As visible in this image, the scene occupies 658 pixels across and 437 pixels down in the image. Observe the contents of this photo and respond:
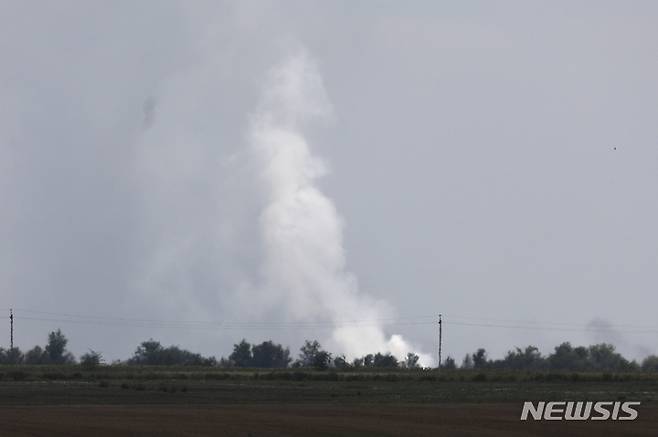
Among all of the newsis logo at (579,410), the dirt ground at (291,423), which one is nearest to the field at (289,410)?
the dirt ground at (291,423)

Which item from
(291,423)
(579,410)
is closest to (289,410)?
A: (291,423)

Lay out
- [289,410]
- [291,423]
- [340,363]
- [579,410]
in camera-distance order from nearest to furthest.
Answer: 1. [291,423]
2. [289,410]
3. [579,410]
4. [340,363]

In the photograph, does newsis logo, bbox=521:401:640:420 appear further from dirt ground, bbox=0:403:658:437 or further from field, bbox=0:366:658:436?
dirt ground, bbox=0:403:658:437

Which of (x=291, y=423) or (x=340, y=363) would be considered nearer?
(x=291, y=423)

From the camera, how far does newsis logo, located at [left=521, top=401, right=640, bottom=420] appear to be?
5639 centimetres

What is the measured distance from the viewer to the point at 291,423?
52125 mm

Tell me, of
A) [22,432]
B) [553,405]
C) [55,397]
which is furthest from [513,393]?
[22,432]

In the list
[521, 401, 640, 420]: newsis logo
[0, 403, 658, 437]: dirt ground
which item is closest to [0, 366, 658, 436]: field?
[0, 403, 658, 437]: dirt ground

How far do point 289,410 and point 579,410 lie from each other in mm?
12069

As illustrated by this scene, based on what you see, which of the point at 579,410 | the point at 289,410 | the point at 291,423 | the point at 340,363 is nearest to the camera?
the point at 291,423

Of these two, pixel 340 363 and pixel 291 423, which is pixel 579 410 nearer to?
pixel 291 423

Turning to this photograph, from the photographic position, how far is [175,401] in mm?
70188

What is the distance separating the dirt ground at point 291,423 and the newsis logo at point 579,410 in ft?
2.94

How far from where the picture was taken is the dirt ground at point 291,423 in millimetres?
48156
